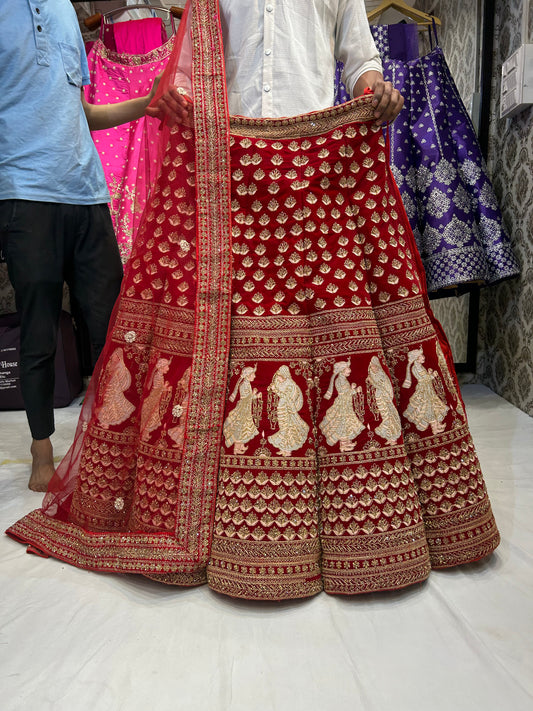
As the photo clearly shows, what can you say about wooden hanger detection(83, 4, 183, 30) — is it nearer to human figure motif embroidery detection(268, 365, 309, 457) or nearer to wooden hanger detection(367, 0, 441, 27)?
wooden hanger detection(367, 0, 441, 27)

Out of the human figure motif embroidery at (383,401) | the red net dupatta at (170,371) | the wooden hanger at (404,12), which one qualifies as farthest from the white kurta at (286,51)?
the wooden hanger at (404,12)

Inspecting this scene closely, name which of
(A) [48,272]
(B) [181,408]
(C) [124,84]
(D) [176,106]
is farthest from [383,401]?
(C) [124,84]

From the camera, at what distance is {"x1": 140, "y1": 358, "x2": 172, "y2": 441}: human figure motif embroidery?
1.06m

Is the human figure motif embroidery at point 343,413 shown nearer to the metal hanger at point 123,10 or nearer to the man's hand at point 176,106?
the man's hand at point 176,106

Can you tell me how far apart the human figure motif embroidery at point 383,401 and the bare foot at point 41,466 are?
0.98 metres

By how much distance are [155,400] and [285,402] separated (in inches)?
10.1

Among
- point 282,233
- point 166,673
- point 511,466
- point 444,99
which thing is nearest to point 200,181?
point 282,233

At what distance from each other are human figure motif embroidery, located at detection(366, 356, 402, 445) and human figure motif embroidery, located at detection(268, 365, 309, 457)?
130 mm

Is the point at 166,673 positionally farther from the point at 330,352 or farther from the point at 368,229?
the point at 368,229

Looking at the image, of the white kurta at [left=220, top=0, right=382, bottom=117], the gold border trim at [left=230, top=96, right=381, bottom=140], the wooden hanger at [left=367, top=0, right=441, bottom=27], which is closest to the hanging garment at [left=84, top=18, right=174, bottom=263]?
the wooden hanger at [left=367, top=0, right=441, bottom=27]

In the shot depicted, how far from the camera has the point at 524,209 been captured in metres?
2.11

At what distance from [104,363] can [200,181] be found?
421mm

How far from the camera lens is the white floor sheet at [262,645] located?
29.6 inches

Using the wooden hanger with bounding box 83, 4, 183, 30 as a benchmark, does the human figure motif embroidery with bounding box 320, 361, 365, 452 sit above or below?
below
